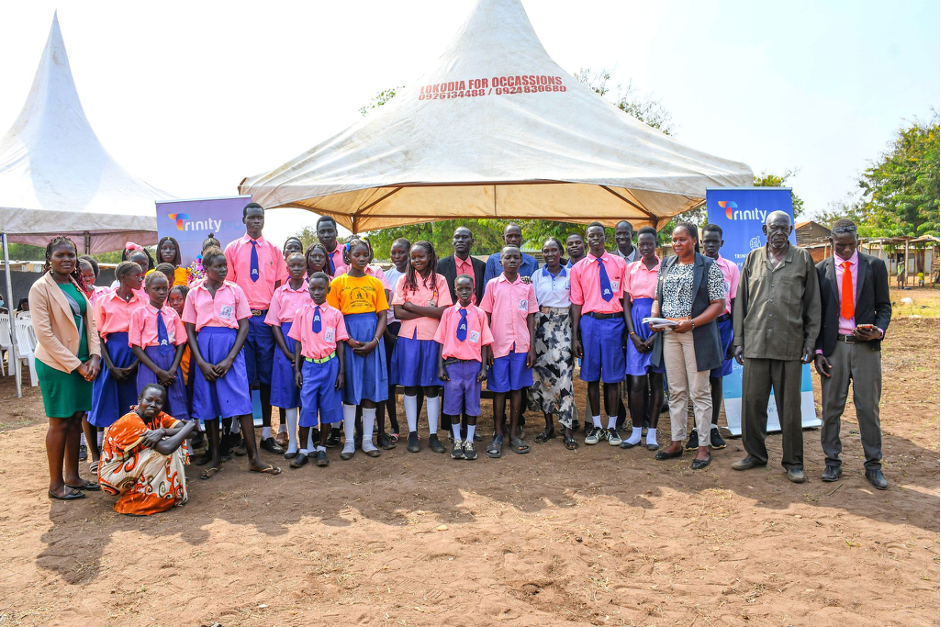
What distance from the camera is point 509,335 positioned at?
5.46 m

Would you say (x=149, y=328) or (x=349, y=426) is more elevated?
(x=149, y=328)

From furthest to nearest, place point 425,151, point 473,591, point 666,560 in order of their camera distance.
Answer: point 425,151, point 666,560, point 473,591

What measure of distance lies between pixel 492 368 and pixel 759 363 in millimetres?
2202

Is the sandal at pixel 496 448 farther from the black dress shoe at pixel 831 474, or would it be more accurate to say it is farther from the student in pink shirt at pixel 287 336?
the black dress shoe at pixel 831 474

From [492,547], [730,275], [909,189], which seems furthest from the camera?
[909,189]

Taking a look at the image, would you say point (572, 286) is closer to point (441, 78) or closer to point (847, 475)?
point (847, 475)

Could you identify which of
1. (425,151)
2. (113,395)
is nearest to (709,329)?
(425,151)

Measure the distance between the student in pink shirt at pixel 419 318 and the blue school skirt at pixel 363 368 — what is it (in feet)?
0.80

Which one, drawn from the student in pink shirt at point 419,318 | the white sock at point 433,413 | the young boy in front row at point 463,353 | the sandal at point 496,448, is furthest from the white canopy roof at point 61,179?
the sandal at point 496,448

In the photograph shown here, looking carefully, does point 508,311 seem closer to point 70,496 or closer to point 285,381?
point 285,381

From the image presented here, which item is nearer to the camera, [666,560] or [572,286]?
[666,560]

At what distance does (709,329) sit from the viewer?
506cm

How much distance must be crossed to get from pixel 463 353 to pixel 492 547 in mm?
1953

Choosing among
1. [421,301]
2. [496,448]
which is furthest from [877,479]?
[421,301]
